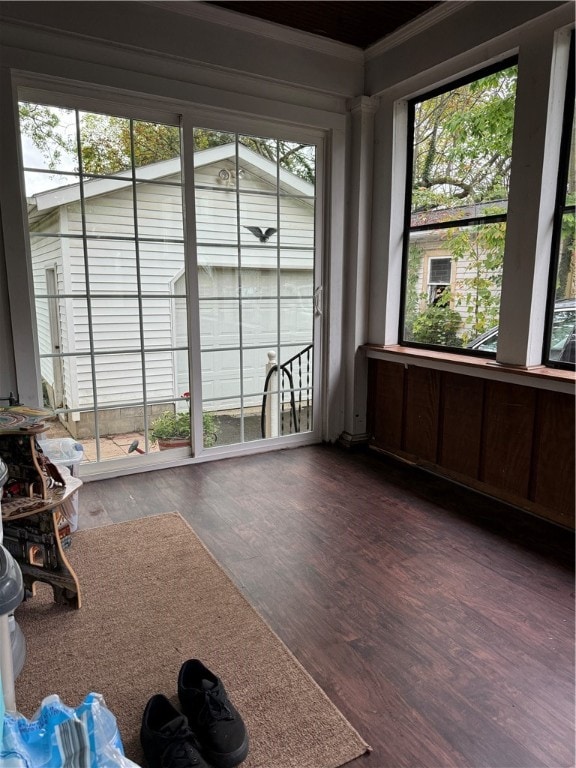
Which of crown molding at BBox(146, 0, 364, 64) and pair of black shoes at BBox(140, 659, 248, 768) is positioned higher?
crown molding at BBox(146, 0, 364, 64)

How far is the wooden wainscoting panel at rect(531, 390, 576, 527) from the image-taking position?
97.4 inches

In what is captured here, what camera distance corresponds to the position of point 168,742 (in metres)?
1.24

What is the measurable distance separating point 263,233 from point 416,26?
160cm

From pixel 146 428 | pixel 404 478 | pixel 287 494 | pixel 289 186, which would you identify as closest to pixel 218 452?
pixel 146 428

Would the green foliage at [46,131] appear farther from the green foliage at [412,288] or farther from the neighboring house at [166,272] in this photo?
the green foliage at [412,288]

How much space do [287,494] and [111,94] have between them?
8.52 ft

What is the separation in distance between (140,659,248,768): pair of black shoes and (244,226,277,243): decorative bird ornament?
2866 mm

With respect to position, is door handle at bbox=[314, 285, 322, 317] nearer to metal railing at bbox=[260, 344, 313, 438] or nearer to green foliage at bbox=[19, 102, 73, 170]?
metal railing at bbox=[260, 344, 313, 438]

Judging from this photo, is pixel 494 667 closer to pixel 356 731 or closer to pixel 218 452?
pixel 356 731

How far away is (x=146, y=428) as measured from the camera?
132 inches

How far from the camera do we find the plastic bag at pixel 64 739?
87 centimetres

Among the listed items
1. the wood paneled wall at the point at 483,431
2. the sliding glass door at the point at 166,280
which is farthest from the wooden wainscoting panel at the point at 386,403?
the sliding glass door at the point at 166,280

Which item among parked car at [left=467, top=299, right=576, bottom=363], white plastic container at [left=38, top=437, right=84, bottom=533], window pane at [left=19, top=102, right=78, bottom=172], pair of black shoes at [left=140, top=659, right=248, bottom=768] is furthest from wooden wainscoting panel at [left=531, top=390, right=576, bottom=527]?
window pane at [left=19, top=102, right=78, bottom=172]

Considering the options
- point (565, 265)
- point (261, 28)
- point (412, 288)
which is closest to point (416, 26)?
point (261, 28)
